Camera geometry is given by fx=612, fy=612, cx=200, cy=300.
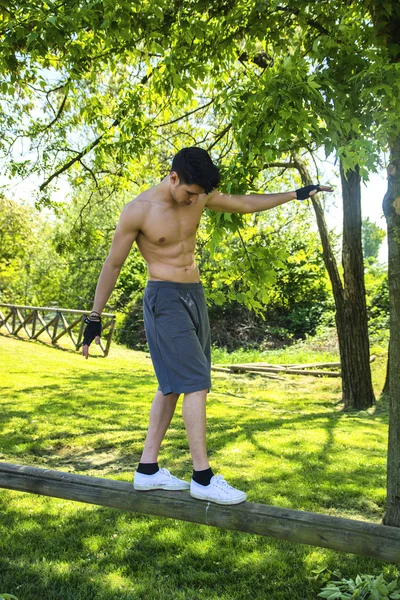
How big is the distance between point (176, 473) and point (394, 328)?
10.0ft

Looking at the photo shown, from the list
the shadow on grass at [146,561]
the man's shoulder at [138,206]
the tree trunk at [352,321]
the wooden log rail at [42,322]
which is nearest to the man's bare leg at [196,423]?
the man's shoulder at [138,206]

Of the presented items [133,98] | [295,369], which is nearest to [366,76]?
[133,98]

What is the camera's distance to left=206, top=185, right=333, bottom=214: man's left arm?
3.31 metres

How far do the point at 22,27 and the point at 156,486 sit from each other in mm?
3269

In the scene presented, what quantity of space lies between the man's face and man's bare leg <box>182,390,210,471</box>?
962 mm

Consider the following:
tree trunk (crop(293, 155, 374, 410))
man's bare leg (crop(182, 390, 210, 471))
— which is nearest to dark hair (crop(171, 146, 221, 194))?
man's bare leg (crop(182, 390, 210, 471))

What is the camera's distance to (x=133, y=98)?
295 inches

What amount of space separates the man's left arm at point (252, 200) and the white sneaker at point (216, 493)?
1459mm

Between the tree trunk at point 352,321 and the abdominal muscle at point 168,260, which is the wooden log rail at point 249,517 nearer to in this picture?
the abdominal muscle at point 168,260

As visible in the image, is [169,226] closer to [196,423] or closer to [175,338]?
[175,338]

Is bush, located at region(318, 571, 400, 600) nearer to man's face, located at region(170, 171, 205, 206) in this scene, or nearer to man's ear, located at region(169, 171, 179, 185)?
man's face, located at region(170, 171, 205, 206)

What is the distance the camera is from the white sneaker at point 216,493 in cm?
297

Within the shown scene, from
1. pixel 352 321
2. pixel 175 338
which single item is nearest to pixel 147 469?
pixel 175 338

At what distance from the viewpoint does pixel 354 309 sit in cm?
1029
